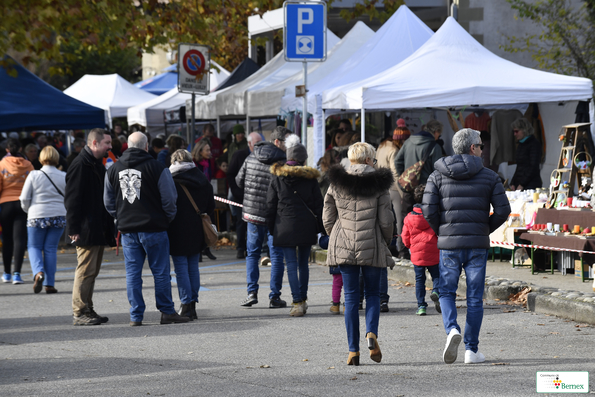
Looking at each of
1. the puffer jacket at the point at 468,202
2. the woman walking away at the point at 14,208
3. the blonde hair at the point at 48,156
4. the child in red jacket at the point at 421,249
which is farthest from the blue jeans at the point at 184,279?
the woman walking away at the point at 14,208

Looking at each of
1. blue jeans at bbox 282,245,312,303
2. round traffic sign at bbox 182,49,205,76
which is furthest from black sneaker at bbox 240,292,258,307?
round traffic sign at bbox 182,49,205,76

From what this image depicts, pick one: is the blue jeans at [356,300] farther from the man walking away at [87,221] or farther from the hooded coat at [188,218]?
the man walking away at [87,221]

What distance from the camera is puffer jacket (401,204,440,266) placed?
8.99m

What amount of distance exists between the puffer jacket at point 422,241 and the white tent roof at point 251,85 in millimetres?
10493

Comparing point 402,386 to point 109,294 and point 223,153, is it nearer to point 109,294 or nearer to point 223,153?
point 109,294

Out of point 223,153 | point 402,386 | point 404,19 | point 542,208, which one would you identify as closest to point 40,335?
point 402,386

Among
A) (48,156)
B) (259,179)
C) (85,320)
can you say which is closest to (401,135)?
(259,179)

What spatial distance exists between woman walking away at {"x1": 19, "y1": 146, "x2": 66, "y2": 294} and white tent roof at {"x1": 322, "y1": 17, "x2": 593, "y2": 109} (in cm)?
488

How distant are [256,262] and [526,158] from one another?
17.9 ft

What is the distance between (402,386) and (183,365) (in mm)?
1819

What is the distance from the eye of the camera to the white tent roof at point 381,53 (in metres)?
16.7

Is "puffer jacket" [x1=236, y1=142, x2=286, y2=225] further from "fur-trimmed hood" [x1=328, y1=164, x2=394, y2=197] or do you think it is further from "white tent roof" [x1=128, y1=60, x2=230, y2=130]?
"white tent roof" [x1=128, y1=60, x2=230, y2=130]

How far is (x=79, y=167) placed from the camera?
30.3ft

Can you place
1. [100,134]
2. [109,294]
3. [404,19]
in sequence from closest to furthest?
[100,134], [109,294], [404,19]
